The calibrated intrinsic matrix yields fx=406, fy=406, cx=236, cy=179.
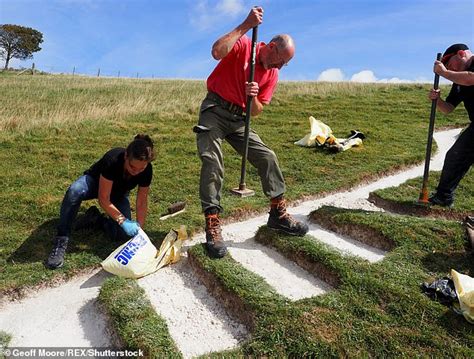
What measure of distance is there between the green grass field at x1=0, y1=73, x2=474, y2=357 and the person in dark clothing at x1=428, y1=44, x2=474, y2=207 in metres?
0.67

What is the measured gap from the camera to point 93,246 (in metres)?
5.66

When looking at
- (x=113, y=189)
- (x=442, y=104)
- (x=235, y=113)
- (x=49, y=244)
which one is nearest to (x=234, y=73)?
(x=235, y=113)

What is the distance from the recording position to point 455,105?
7.02 metres

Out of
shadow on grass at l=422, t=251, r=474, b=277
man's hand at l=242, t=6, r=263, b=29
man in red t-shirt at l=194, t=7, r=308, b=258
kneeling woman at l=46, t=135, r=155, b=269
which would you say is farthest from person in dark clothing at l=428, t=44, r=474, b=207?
kneeling woman at l=46, t=135, r=155, b=269

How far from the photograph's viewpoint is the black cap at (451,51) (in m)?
6.56

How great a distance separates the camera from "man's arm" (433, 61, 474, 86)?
593cm

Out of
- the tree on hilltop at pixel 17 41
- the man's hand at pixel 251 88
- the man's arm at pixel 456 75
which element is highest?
the tree on hilltop at pixel 17 41

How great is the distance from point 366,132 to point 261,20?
8.60 metres

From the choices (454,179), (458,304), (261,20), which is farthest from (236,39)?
(454,179)

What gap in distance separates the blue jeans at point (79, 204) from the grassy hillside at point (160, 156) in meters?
0.20

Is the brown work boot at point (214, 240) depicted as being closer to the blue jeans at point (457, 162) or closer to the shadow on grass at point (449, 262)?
the shadow on grass at point (449, 262)

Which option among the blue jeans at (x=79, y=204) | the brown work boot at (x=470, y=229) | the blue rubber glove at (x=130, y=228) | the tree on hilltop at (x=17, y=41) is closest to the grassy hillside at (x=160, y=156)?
the blue jeans at (x=79, y=204)

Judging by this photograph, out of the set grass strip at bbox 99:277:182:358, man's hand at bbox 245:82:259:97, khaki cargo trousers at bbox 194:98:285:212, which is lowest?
grass strip at bbox 99:277:182:358

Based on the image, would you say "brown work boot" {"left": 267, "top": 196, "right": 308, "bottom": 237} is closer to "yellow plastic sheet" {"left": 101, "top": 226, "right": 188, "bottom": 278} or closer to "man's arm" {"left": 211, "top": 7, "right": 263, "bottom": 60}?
"yellow plastic sheet" {"left": 101, "top": 226, "right": 188, "bottom": 278}
